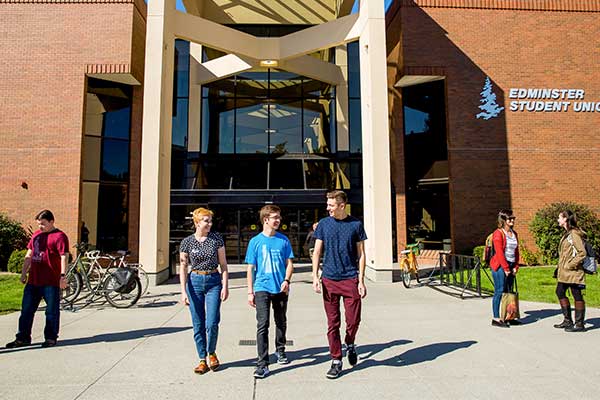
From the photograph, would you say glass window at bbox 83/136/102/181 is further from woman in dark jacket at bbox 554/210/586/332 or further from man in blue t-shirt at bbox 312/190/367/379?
woman in dark jacket at bbox 554/210/586/332

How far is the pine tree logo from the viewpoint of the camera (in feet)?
47.8

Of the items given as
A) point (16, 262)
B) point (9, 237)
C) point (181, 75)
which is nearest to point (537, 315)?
point (16, 262)

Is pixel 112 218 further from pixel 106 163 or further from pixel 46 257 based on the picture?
pixel 46 257

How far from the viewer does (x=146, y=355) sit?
15.6 feet

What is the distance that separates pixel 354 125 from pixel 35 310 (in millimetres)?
14443

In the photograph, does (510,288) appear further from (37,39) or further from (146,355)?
(37,39)

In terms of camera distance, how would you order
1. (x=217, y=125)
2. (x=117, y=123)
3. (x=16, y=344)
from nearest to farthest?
1. (x=16, y=344)
2. (x=117, y=123)
3. (x=217, y=125)

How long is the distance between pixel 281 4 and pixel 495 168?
39.2 feet

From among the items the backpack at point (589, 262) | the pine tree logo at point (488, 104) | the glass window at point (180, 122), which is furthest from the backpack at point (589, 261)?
the glass window at point (180, 122)

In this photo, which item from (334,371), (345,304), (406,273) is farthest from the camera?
(406,273)

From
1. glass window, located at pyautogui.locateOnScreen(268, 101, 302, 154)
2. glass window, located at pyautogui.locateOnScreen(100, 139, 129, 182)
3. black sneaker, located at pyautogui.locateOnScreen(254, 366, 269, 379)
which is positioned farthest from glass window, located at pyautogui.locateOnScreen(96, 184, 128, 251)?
black sneaker, located at pyautogui.locateOnScreen(254, 366, 269, 379)

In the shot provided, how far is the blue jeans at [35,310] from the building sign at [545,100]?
15205 mm

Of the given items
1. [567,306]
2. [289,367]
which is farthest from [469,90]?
[289,367]

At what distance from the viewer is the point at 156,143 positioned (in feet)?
35.5
